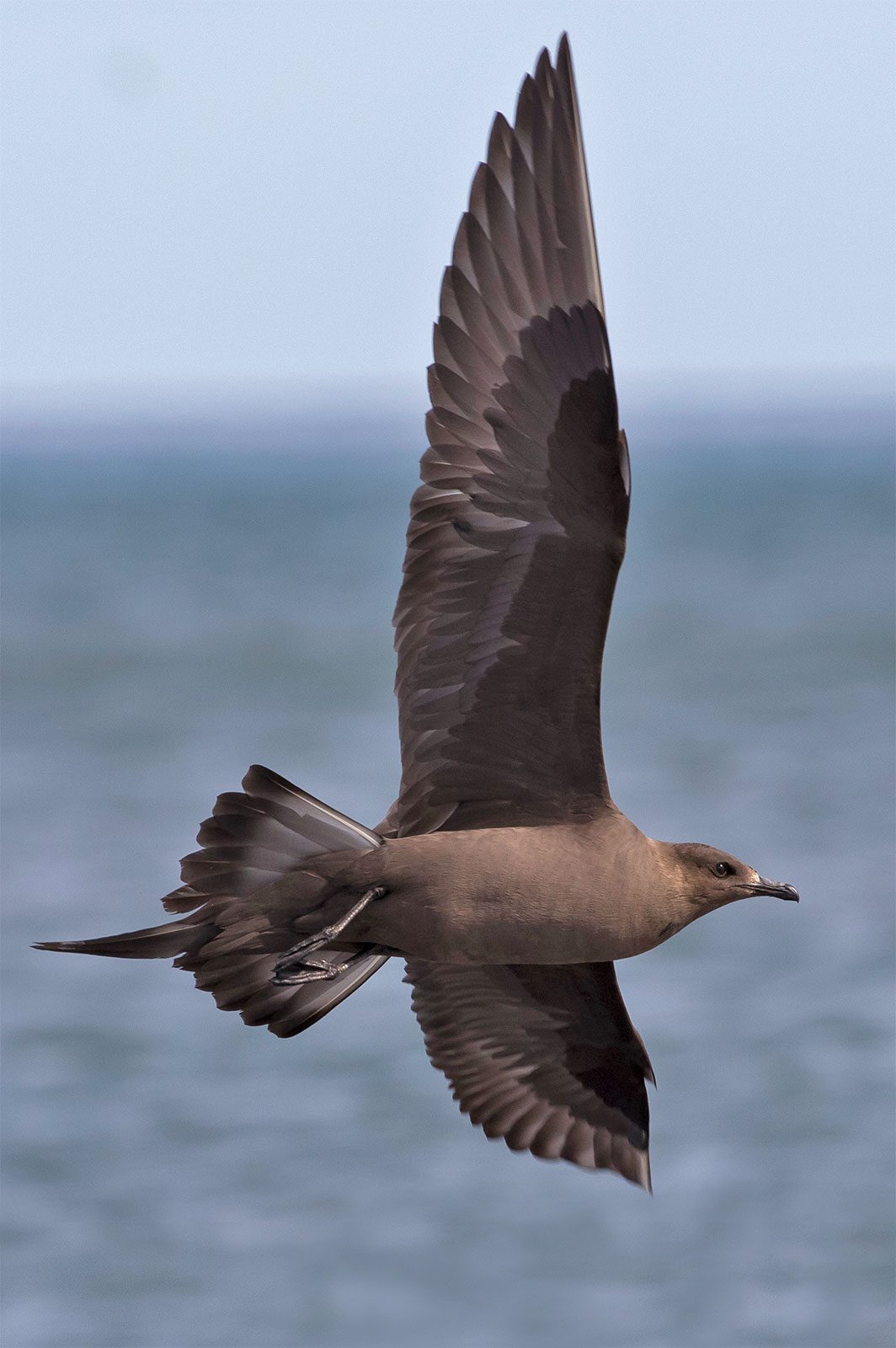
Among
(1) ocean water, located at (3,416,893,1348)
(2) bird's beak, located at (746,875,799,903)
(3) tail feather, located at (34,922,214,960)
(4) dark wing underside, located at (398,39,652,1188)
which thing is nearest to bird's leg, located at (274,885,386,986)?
(3) tail feather, located at (34,922,214,960)

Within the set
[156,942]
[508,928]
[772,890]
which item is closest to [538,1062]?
[772,890]

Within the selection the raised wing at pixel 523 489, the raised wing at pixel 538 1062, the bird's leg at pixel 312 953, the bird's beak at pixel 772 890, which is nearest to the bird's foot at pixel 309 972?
the bird's leg at pixel 312 953

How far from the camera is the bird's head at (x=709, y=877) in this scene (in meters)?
6.80

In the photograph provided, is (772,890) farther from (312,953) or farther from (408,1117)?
(408,1117)

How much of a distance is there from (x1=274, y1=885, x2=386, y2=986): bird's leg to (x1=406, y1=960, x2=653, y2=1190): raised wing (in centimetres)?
105

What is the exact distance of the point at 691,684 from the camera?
50.3m

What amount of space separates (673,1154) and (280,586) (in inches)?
1894

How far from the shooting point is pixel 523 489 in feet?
21.2

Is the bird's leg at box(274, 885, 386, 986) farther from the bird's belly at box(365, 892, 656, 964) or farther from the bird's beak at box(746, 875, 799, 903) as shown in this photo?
the bird's beak at box(746, 875, 799, 903)

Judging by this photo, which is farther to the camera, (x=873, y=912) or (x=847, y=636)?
(x=847, y=636)

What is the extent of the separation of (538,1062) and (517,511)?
94.1 inches

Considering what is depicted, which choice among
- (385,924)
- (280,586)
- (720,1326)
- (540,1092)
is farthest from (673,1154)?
(280,586)

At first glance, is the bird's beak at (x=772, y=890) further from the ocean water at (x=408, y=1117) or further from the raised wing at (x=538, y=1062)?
the ocean water at (x=408, y=1117)

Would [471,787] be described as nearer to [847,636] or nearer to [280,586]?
[847,636]
